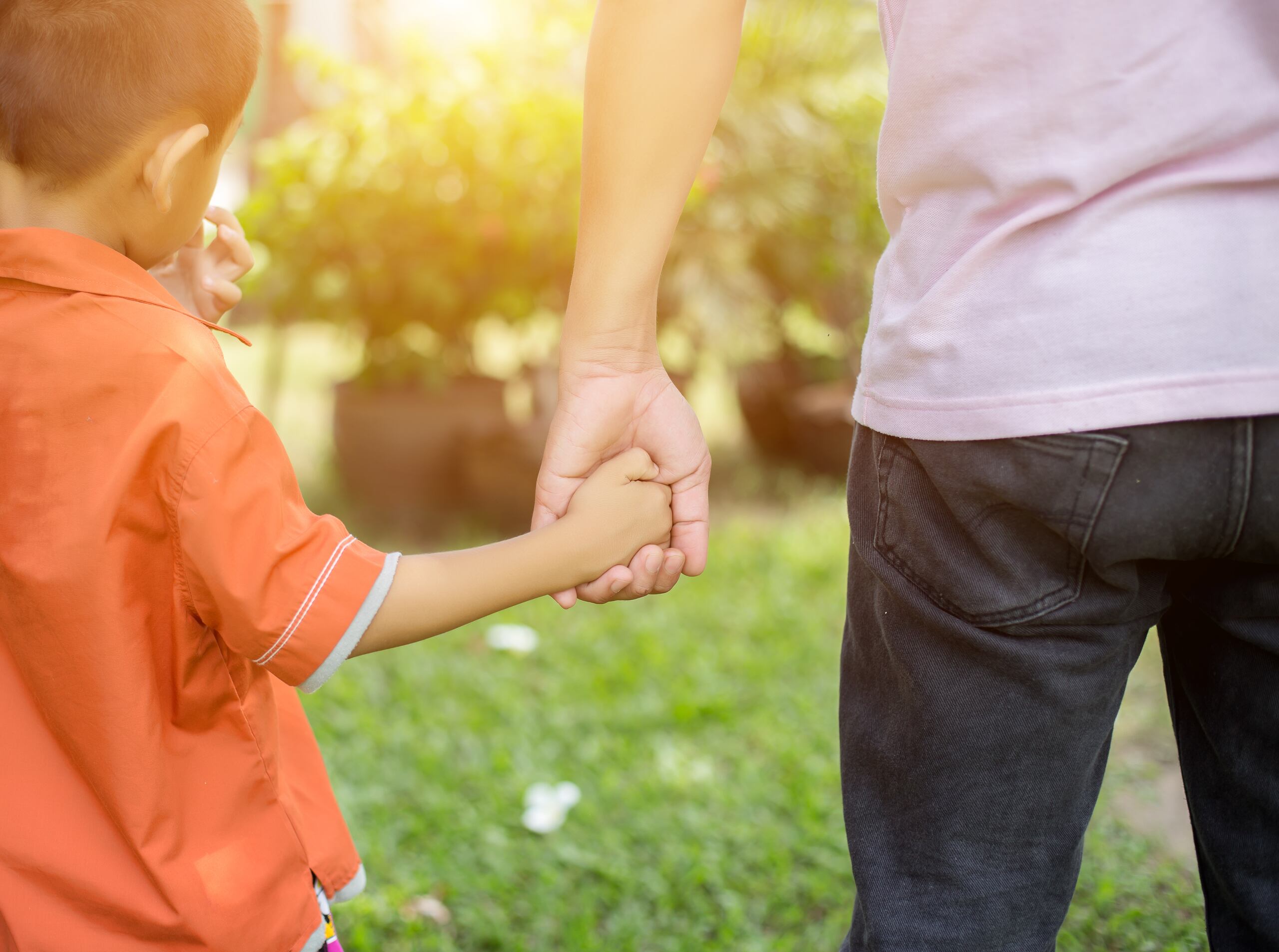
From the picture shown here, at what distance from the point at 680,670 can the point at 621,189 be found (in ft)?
7.28

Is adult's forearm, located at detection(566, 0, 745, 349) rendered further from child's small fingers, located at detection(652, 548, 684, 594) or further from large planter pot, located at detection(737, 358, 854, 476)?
large planter pot, located at detection(737, 358, 854, 476)

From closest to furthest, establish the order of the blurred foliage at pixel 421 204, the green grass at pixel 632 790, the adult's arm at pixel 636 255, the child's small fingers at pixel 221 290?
the adult's arm at pixel 636 255
the child's small fingers at pixel 221 290
the green grass at pixel 632 790
the blurred foliage at pixel 421 204

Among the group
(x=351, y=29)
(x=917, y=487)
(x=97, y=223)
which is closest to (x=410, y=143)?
(x=97, y=223)

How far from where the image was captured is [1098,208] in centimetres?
85

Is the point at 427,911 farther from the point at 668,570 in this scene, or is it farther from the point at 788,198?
the point at 788,198

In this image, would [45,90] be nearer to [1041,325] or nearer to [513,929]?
[1041,325]

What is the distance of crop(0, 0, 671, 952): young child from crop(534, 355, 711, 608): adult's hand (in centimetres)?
13

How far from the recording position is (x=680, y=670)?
322 centimetres

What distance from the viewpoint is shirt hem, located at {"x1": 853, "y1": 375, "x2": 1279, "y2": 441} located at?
0.82 m

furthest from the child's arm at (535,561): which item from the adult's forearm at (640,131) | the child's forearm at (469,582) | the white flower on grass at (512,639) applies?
the white flower on grass at (512,639)

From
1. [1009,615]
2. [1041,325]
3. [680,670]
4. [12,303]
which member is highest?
[1041,325]

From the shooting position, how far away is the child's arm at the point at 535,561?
1.12m

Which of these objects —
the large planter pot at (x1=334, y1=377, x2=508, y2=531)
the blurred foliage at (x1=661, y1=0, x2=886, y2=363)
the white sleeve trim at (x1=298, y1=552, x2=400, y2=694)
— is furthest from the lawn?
the blurred foliage at (x1=661, y1=0, x2=886, y2=363)

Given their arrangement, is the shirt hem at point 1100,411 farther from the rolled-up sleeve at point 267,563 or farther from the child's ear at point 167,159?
the child's ear at point 167,159
